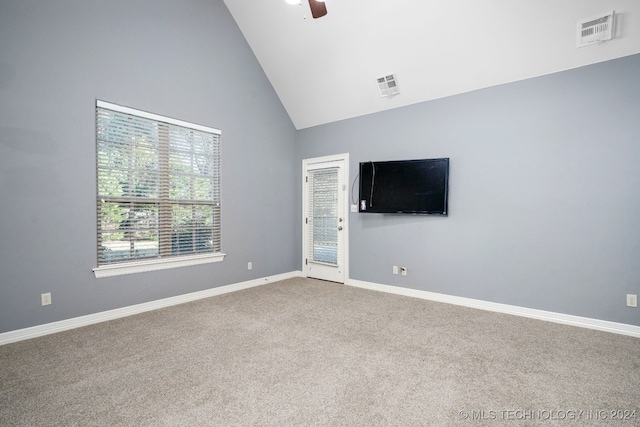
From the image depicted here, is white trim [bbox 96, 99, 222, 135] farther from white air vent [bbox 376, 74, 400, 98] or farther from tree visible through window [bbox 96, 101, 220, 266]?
white air vent [bbox 376, 74, 400, 98]

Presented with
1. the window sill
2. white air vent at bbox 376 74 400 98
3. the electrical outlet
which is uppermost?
white air vent at bbox 376 74 400 98

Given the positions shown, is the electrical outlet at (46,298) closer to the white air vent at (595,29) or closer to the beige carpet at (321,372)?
the beige carpet at (321,372)

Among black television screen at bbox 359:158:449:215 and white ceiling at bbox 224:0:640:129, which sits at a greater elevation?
white ceiling at bbox 224:0:640:129

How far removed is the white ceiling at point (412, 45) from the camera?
2902mm

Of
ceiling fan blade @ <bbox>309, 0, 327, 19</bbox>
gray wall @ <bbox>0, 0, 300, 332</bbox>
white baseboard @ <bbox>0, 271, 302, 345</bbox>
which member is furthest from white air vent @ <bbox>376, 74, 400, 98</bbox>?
white baseboard @ <bbox>0, 271, 302, 345</bbox>

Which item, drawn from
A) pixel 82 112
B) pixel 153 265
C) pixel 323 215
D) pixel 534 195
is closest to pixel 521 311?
pixel 534 195

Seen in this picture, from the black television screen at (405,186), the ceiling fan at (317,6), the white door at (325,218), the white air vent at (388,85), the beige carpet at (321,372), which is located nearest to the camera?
the beige carpet at (321,372)

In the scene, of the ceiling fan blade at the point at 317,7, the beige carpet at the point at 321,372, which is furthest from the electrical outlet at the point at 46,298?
the ceiling fan blade at the point at 317,7

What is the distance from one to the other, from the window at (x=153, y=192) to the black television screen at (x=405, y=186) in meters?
2.26

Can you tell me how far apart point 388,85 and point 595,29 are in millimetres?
2114

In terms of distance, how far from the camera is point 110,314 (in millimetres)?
3221

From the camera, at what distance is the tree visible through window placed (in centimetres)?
323

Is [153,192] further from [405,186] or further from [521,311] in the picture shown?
[521,311]

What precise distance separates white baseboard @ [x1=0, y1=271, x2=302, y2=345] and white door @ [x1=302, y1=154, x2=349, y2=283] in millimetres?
1114
